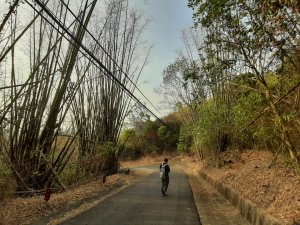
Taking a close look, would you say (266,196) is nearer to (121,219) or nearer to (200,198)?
(121,219)

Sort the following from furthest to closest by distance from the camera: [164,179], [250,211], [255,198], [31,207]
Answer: [164,179] < [255,198] < [31,207] < [250,211]

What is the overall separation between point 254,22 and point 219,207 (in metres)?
4.68

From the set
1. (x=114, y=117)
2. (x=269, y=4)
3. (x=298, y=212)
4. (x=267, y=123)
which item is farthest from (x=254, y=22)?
(x=114, y=117)

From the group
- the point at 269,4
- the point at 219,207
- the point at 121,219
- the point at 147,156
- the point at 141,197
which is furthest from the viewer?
the point at 147,156

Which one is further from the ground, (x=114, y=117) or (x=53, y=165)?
(x=114, y=117)

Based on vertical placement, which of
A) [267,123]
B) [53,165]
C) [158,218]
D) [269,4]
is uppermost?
[269,4]

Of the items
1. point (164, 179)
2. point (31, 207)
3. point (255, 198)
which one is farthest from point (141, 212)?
point (164, 179)

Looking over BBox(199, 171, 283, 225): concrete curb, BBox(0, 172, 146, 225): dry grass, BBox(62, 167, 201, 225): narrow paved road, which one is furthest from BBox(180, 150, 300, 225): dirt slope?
BBox(0, 172, 146, 225): dry grass

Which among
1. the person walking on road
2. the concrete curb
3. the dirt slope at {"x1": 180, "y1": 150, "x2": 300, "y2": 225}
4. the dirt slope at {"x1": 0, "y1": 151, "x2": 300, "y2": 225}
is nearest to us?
the concrete curb

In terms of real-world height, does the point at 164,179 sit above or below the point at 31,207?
above

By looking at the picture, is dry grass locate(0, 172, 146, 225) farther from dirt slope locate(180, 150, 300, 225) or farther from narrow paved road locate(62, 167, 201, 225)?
dirt slope locate(180, 150, 300, 225)

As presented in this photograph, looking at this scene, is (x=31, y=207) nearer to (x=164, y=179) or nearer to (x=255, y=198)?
(x=255, y=198)

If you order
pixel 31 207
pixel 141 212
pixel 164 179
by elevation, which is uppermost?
pixel 164 179

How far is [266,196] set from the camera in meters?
8.45
